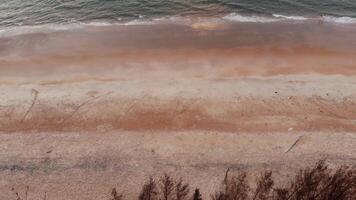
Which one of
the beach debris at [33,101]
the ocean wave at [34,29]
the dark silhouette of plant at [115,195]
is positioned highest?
the ocean wave at [34,29]

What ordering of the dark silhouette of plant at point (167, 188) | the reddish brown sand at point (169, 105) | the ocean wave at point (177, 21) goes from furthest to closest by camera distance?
1. the ocean wave at point (177, 21)
2. the reddish brown sand at point (169, 105)
3. the dark silhouette of plant at point (167, 188)

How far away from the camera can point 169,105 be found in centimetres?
1792

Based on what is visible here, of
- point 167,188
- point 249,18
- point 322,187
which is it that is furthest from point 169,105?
point 249,18

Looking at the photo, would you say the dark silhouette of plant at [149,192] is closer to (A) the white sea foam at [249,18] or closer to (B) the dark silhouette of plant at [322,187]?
(B) the dark silhouette of plant at [322,187]

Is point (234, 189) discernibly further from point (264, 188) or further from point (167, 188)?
point (167, 188)

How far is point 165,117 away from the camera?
17.2 m

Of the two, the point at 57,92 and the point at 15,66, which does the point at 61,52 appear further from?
the point at 57,92

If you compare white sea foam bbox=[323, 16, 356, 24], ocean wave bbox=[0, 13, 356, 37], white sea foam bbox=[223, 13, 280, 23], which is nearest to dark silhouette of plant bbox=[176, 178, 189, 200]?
ocean wave bbox=[0, 13, 356, 37]

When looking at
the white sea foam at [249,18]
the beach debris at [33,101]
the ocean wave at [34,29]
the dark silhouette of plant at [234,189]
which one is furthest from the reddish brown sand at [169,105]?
the white sea foam at [249,18]

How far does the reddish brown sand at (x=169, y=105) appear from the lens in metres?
14.7

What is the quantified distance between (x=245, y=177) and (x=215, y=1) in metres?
17.6

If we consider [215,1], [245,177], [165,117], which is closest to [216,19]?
[215,1]

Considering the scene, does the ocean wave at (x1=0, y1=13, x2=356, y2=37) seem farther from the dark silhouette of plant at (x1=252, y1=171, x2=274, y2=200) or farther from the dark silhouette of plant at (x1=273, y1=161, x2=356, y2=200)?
the dark silhouette of plant at (x1=273, y1=161, x2=356, y2=200)

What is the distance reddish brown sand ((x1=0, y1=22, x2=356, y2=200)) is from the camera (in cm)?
1471
